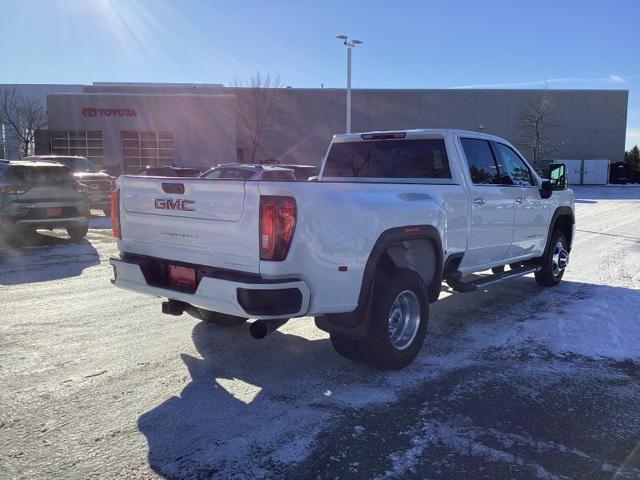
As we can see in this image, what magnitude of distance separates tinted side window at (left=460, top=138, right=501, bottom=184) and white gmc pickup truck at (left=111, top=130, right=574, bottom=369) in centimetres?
2

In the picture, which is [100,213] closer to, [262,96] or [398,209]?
[398,209]

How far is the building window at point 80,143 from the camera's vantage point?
3934 cm

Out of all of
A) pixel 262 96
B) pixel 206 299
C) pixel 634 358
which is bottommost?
pixel 634 358

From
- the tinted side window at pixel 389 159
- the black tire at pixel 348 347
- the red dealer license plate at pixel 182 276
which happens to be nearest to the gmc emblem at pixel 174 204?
the red dealer license plate at pixel 182 276

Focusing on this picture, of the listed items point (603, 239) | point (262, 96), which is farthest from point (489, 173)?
point (262, 96)

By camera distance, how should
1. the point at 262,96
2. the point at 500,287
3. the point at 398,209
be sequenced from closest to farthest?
the point at 398,209 < the point at 500,287 < the point at 262,96

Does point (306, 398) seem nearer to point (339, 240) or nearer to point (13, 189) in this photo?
point (339, 240)

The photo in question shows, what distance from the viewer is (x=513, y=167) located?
22.6ft

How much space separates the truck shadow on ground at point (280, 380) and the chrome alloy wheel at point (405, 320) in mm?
242

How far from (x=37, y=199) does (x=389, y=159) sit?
24.9 feet

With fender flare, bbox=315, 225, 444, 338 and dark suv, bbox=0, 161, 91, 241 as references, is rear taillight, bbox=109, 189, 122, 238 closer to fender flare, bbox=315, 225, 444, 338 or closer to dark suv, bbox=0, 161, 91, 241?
fender flare, bbox=315, 225, 444, 338

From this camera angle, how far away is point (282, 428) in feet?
11.6

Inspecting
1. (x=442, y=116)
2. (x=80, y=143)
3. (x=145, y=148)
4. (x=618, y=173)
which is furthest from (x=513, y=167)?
(x=618, y=173)

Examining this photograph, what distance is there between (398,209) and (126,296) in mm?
4048
